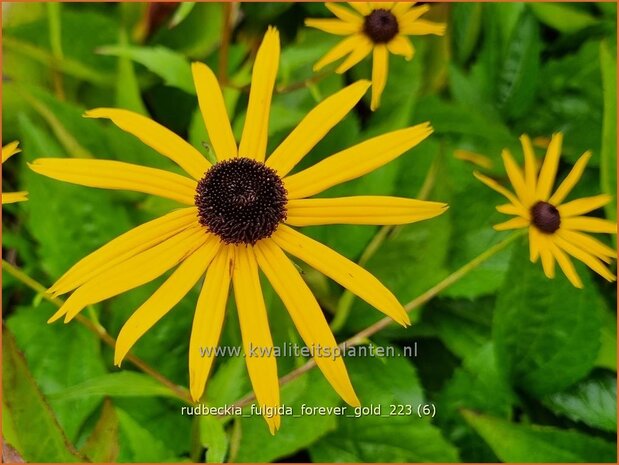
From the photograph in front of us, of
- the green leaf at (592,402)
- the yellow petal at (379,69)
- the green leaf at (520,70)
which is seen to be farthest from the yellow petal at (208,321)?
the green leaf at (520,70)

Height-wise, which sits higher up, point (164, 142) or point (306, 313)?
point (164, 142)

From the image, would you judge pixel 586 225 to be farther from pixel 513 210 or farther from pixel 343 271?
pixel 343 271

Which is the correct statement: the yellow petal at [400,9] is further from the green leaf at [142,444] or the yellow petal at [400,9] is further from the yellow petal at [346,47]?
the green leaf at [142,444]

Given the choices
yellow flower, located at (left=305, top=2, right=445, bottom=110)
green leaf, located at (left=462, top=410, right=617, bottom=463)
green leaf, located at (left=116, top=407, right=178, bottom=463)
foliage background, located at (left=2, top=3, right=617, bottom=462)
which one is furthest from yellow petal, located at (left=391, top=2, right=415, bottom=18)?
green leaf, located at (left=116, top=407, right=178, bottom=463)

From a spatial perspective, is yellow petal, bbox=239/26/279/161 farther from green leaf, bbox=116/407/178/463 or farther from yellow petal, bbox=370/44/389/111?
green leaf, bbox=116/407/178/463

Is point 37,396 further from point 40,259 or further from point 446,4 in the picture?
point 446,4

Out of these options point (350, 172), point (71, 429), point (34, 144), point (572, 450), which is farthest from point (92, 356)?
point (572, 450)

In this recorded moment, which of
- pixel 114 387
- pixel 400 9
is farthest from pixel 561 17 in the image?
pixel 114 387
